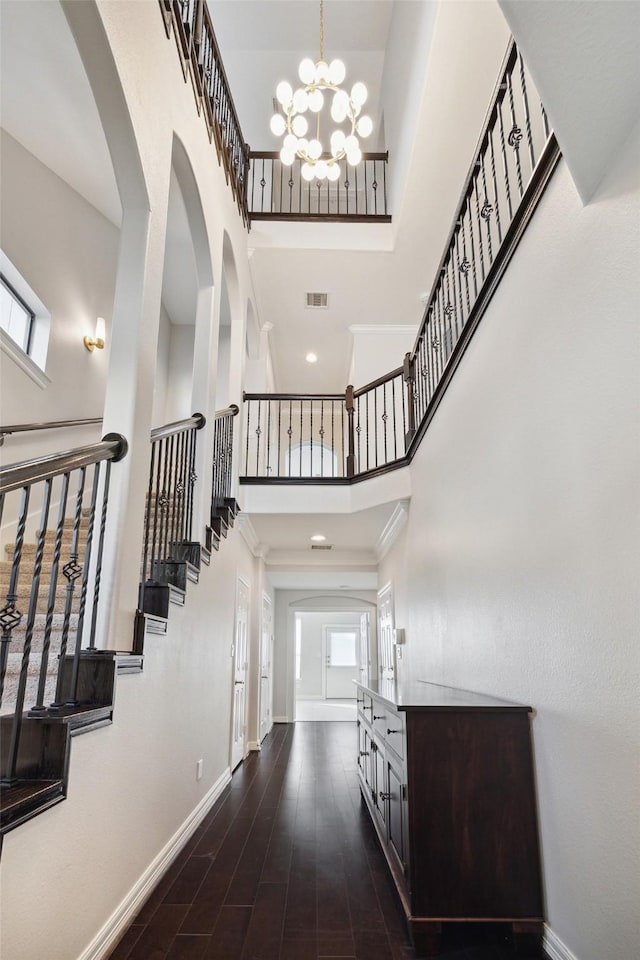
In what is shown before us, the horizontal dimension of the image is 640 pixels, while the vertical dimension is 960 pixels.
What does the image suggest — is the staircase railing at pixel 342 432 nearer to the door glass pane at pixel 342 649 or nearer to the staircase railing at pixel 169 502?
the staircase railing at pixel 169 502

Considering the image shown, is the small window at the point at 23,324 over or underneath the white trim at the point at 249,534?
over

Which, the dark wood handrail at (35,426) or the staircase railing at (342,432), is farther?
the staircase railing at (342,432)

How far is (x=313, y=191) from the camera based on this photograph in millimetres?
8727

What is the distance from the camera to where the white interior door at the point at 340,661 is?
14.8 meters

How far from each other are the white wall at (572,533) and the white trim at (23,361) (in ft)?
10.3

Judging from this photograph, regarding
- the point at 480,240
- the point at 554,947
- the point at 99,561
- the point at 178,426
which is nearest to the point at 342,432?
the point at 178,426

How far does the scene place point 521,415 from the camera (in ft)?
7.82

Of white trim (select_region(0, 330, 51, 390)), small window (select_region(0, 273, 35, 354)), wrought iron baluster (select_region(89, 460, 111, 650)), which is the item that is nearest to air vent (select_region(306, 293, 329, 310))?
small window (select_region(0, 273, 35, 354))

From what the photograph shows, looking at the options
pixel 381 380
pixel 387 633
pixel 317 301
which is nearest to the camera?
pixel 381 380

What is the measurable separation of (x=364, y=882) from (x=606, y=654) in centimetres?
205

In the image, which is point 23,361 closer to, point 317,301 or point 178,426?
point 178,426

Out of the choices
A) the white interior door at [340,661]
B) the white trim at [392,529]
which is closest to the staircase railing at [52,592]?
the white trim at [392,529]

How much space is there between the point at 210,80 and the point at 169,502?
357cm

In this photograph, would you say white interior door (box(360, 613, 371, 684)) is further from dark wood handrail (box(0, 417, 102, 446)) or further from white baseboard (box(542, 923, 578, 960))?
white baseboard (box(542, 923, 578, 960))
